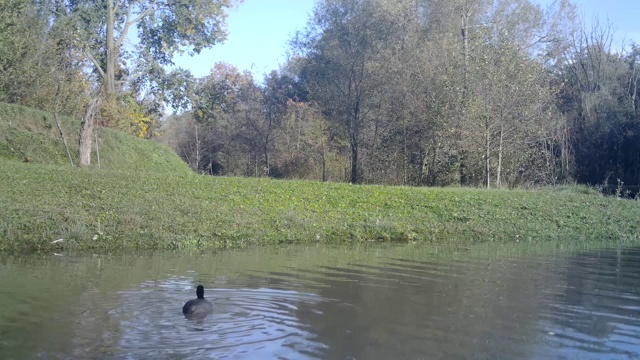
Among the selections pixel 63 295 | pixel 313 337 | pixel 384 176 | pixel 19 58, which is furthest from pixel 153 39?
pixel 313 337

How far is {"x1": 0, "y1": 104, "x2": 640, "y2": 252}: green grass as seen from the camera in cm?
1681

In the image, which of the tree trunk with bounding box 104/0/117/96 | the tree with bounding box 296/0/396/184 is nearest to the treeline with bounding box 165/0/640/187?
the tree with bounding box 296/0/396/184

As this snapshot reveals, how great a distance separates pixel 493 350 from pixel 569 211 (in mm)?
18711

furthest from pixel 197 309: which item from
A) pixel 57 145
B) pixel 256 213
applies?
pixel 57 145

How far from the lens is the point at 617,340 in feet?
26.9

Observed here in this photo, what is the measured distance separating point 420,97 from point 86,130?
18610mm

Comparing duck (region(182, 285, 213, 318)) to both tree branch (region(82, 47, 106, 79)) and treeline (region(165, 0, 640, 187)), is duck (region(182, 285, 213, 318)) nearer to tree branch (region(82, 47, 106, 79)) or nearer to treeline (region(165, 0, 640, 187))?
treeline (region(165, 0, 640, 187))

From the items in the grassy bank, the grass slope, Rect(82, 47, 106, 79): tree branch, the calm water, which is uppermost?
Rect(82, 47, 106, 79): tree branch

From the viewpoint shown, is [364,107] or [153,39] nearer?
[153,39]

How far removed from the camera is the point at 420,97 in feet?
120

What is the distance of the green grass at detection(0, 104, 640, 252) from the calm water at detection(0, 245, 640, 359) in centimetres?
183

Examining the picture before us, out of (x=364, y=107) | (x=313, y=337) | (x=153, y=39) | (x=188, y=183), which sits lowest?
(x=313, y=337)

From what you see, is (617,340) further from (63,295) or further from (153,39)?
(153,39)

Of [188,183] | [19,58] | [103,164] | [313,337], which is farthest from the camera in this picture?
[19,58]
